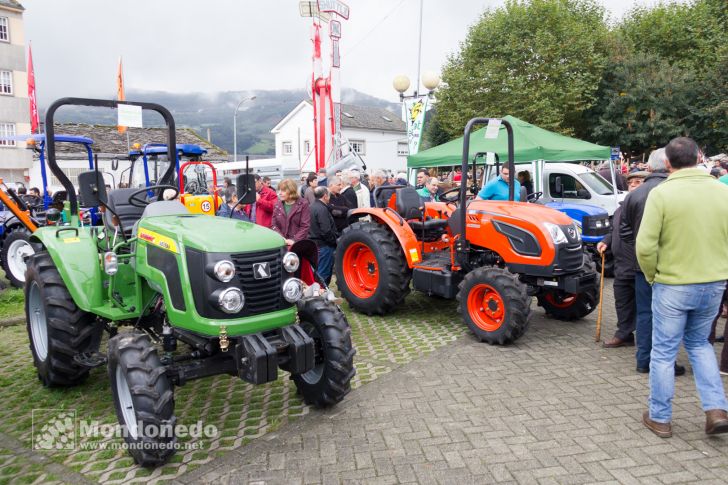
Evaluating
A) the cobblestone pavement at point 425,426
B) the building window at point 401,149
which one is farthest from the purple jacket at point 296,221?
the building window at point 401,149

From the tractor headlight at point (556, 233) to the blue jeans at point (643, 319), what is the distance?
0.86 metres

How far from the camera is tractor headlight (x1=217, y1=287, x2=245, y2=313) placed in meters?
3.31

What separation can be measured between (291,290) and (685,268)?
8.21ft

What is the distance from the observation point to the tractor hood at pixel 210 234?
3.45 metres

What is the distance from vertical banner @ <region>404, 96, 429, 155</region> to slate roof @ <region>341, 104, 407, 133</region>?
26522 mm

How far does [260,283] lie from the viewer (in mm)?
3547

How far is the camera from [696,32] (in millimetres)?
24109

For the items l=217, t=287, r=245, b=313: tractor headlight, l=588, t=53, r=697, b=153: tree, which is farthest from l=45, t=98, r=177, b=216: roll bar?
l=588, t=53, r=697, b=153: tree

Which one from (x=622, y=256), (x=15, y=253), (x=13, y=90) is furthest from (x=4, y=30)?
(x=622, y=256)

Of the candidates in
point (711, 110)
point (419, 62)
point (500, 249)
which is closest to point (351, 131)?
point (419, 62)

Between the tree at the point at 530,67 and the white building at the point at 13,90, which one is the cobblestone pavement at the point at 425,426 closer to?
the tree at the point at 530,67

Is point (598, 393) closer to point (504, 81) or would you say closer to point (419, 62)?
point (419, 62)

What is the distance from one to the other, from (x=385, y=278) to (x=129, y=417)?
3547mm

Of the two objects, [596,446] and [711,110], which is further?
[711,110]
